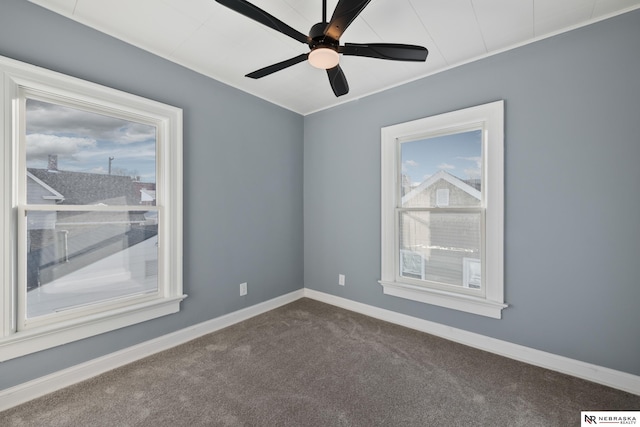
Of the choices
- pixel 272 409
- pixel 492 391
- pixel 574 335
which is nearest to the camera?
pixel 272 409

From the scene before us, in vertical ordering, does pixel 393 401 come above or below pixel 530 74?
below

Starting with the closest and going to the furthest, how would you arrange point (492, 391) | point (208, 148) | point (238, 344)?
point (492, 391) < point (238, 344) < point (208, 148)

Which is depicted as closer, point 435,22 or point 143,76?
point 435,22

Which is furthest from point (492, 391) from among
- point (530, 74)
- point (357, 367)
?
point (530, 74)

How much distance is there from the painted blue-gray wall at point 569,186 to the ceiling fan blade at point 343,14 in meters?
1.59

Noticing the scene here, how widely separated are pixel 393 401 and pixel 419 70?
281 centimetres

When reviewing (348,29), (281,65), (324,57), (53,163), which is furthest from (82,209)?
(348,29)

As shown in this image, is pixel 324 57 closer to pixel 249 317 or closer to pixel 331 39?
pixel 331 39

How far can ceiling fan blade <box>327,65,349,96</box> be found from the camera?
6.18 ft

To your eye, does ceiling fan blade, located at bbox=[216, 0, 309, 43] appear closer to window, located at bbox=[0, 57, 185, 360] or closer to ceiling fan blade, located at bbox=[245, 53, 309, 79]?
ceiling fan blade, located at bbox=[245, 53, 309, 79]

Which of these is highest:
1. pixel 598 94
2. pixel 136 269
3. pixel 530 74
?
pixel 530 74

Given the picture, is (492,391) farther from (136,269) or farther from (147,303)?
(136,269)

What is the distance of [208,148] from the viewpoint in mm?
2695

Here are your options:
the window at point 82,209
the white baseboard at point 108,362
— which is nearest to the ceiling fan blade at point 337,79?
the window at point 82,209
